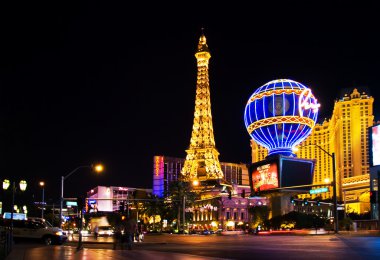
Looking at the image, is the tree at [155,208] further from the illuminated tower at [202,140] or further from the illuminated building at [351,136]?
the illuminated building at [351,136]

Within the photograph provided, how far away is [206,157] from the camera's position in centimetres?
14638

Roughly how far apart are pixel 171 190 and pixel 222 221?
107 feet

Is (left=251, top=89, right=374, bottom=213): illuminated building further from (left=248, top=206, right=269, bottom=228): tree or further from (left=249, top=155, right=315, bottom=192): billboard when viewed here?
(left=249, top=155, right=315, bottom=192): billboard

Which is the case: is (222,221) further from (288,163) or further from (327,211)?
(288,163)

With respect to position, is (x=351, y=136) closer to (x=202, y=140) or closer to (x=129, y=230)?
(x=202, y=140)

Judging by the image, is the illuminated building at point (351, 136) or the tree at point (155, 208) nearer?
the tree at point (155, 208)

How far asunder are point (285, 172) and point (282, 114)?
961cm

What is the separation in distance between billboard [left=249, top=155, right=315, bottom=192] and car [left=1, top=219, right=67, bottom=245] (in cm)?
5839

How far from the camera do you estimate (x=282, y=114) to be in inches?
3393

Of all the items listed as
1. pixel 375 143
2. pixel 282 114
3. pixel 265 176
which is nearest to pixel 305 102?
pixel 282 114

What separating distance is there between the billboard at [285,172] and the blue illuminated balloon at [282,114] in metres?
2.03

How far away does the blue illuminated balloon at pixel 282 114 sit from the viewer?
283ft

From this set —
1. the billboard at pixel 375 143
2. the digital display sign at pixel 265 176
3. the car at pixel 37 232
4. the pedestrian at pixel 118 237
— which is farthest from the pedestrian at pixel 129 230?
the billboard at pixel 375 143

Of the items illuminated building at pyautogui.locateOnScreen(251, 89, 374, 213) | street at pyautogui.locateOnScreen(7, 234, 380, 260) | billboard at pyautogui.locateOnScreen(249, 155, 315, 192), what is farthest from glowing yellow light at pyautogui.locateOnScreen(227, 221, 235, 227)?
street at pyautogui.locateOnScreen(7, 234, 380, 260)
